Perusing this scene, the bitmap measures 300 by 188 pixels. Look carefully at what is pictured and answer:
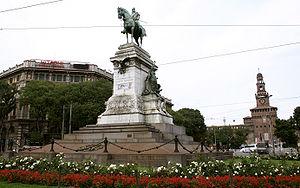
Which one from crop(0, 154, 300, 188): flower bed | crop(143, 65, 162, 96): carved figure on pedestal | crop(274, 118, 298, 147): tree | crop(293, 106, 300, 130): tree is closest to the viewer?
crop(0, 154, 300, 188): flower bed

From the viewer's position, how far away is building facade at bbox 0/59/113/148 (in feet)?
199

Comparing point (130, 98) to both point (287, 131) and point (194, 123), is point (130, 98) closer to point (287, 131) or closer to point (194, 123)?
point (194, 123)

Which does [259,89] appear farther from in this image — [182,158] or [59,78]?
[182,158]

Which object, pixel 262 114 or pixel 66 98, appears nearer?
pixel 66 98

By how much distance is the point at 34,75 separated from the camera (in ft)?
210

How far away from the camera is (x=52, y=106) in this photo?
4775cm

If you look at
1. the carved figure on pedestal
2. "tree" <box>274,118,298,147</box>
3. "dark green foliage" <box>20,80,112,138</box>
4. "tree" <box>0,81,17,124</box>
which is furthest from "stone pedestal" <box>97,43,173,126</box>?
"tree" <box>274,118,298,147</box>

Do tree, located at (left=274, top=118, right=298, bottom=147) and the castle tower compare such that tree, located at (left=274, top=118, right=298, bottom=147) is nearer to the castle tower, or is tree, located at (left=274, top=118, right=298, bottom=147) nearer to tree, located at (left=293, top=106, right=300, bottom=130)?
tree, located at (left=293, top=106, right=300, bottom=130)

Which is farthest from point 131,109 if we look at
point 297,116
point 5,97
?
point 297,116

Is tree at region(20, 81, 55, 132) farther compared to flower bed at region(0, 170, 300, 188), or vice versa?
tree at region(20, 81, 55, 132)

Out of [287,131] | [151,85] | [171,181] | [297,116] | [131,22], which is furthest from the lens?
[287,131]

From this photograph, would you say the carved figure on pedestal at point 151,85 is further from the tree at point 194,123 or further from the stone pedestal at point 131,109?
the tree at point 194,123

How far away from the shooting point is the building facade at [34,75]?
60719 mm

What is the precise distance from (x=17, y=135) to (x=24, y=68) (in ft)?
47.5
